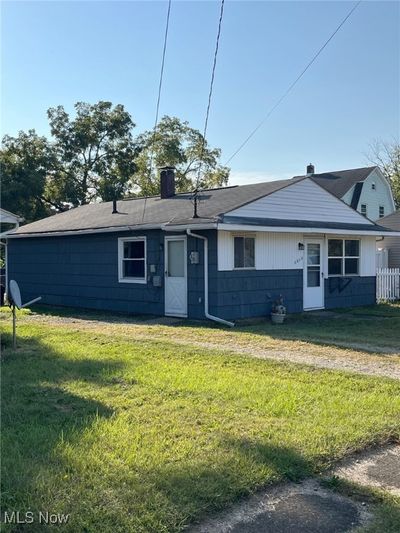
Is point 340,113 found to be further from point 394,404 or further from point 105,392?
point 105,392

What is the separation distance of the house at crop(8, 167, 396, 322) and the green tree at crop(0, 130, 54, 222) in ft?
52.7

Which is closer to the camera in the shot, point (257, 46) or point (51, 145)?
point (257, 46)

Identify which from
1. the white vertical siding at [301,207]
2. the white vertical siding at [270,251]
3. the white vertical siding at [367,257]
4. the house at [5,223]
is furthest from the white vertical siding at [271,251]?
the house at [5,223]

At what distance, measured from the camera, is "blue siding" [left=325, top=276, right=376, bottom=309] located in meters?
15.5

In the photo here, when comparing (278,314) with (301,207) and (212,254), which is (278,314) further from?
(301,207)

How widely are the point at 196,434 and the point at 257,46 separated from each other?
703 cm

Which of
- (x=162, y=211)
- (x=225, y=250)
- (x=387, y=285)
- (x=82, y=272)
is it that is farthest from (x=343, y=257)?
(x=82, y=272)

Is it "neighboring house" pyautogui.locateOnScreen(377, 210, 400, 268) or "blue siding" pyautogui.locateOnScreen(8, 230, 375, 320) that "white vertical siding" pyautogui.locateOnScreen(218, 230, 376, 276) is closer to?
"blue siding" pyautogui.locateOnScreen(8, 230, 375, 320)

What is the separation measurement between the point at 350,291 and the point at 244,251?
4.84 metres

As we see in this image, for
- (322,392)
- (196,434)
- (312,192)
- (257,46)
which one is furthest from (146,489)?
(312,192)

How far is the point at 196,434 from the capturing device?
439 cm

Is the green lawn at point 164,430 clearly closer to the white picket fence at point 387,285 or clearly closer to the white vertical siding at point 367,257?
the white vertical siding at point 367,257

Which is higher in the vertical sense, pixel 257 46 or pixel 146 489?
pixel 257 46

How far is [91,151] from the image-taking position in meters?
38.7
